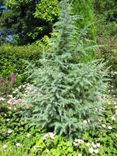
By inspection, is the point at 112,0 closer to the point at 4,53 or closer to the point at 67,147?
the point at 4,53

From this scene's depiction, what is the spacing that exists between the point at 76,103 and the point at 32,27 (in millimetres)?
10777

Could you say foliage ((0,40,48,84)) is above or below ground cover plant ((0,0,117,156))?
below

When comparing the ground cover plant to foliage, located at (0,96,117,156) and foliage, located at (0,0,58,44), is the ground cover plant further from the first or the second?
foliage, located at (0,0,58,44)

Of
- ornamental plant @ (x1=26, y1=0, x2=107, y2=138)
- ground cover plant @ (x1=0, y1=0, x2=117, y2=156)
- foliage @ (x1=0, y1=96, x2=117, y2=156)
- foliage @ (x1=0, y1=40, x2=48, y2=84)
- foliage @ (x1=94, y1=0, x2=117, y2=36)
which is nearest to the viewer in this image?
foliage @ (x1=0, y1=96, x2=117, y2=156)

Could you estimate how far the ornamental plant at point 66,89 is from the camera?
626 centimetres

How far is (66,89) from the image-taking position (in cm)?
623

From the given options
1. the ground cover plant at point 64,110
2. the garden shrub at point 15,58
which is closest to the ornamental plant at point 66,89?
the ground cover plant at point 64,110

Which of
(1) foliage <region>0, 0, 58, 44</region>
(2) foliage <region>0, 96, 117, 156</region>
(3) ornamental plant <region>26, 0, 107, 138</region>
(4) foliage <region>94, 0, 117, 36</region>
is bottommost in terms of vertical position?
(4) foliage <region>94, 0, 117, 36</region>

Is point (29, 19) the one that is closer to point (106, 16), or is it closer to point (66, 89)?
→ point (106, 16)

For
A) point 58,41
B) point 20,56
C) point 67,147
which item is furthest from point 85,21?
point 67,147

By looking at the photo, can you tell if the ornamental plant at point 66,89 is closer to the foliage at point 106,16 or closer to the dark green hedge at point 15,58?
the dark green hedge at point 15,58

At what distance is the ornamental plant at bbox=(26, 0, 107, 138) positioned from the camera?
626cm

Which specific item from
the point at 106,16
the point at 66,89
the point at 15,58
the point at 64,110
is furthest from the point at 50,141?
the point at 106,16

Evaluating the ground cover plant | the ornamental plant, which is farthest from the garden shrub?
the ornamental plant
